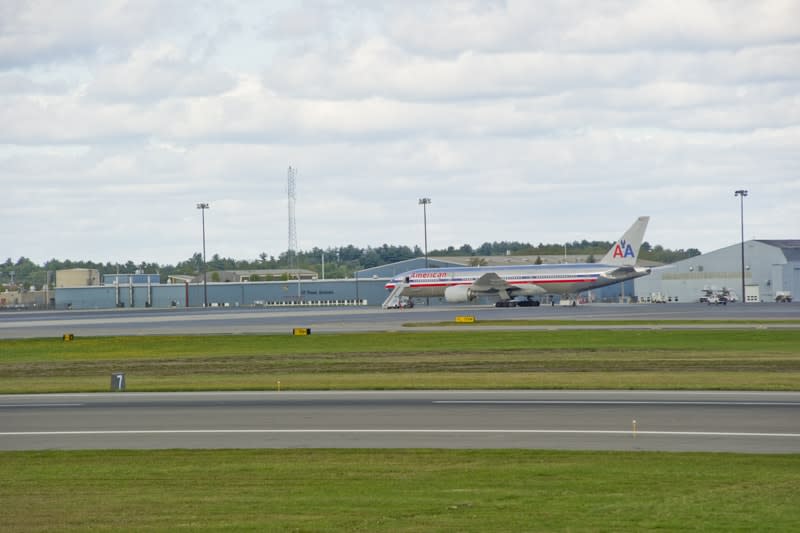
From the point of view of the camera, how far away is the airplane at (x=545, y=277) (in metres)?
100

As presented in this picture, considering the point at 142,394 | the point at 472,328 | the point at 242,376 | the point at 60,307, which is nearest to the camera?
the point at 142,394

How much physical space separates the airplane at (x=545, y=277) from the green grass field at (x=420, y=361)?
42786 mm

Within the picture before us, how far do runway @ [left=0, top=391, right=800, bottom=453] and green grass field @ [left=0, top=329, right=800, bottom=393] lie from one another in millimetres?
2784

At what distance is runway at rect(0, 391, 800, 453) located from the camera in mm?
20172

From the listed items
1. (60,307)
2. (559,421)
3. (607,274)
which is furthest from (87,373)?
(60,307)

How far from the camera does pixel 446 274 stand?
4318 inches

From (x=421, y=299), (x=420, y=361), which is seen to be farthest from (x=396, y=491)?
(x=421, y=299)

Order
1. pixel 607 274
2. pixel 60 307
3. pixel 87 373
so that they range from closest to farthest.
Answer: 1. pixel 87 373
2. pixel 607 274
3. pixel 60 307

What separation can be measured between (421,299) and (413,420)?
393ft

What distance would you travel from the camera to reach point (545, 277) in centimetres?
10200

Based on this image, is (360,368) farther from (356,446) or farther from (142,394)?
(356,446)

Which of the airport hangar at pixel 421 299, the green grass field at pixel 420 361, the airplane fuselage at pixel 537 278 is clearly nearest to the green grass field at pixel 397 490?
the green grass field at pixel 420 361

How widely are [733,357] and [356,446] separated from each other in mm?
24623

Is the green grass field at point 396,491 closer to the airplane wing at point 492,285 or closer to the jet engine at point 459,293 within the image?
the airplane wing at point 492,285
